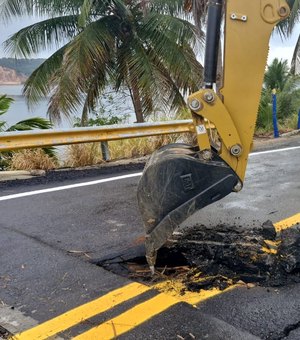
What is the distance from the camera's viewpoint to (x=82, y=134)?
7797 millimetres

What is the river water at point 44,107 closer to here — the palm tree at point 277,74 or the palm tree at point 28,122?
the palm tree at point 28,122

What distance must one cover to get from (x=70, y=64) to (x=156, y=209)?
10124 millimetres

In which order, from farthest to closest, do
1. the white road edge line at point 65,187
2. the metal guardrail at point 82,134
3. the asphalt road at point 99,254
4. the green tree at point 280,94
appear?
the green tree at point 280,94, the metal guardrail at point 82,134, the white road edge line at point 65,187, the asphalt road at point 99,254

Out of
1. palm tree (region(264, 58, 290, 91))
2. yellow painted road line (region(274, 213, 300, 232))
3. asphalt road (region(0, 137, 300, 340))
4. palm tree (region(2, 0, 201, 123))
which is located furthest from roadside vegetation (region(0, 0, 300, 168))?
yellow painted road line (region(274, 213, 300, 232))

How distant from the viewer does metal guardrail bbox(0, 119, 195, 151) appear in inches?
277

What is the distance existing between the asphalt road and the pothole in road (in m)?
0.13

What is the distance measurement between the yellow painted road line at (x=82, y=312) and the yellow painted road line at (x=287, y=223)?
1.75 meters

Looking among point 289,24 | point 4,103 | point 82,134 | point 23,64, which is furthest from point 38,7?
point 289,24

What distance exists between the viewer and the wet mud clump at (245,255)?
3381 millimetres

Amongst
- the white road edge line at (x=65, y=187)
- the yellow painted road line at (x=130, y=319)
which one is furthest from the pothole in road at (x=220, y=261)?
the white road edge line at (x=65, y=187)

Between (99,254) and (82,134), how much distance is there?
165 inches

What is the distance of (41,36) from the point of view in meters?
13.8

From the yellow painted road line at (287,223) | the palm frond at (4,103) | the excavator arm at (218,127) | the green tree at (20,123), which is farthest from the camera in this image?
the palm frond at (4,103)

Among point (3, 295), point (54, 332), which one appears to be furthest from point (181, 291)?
point (3, 295)
